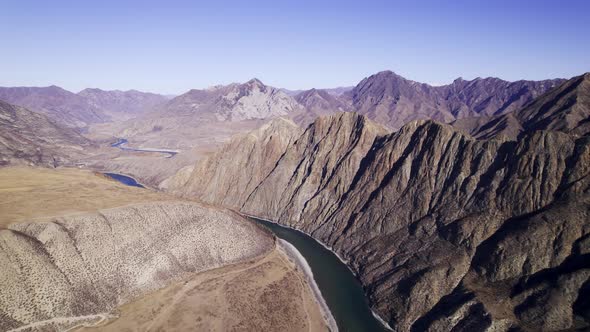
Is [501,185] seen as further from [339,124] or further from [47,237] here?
[47,237]

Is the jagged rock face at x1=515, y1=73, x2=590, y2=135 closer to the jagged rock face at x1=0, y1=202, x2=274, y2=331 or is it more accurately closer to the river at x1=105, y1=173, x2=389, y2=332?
the river at x1=105, y1=173, x2=389, y2=332

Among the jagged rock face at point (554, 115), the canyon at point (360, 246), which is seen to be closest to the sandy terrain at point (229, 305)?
the canyon at point (360, 246)

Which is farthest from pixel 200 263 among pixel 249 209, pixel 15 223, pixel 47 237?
pixel 249 209

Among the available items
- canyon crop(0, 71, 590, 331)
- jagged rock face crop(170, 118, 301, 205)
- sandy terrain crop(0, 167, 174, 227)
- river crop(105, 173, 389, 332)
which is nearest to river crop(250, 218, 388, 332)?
river crop(105, 173, 389, 332)

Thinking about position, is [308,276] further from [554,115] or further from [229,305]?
[554,115]

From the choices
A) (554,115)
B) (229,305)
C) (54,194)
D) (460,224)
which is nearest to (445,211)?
(460,224)

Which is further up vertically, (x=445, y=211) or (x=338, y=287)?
(x=445, y=211)

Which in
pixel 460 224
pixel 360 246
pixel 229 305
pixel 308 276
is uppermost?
pixel 460 224
